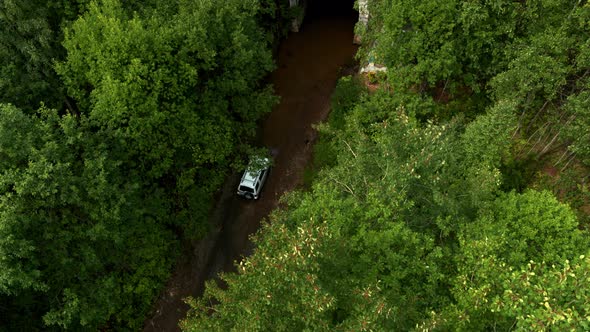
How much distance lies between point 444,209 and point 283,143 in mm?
20029

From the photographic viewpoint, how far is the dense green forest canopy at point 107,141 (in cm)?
1711

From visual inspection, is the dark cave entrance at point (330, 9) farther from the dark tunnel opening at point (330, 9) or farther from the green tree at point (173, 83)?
the green tree at point (173, 83)

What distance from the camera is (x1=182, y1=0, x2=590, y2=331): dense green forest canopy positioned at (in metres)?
11.3

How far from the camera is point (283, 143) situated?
112ft

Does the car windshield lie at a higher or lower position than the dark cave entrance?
lower

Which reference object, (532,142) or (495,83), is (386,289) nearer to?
(495,83)

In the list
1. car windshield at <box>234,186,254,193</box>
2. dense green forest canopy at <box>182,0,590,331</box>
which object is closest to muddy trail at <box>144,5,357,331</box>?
car windshield at <box>234,186,254,193</box>

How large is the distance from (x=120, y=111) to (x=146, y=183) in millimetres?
4823

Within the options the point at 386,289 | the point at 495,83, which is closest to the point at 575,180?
the point at 495,83

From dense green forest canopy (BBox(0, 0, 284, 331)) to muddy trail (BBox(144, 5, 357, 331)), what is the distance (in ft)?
8.45

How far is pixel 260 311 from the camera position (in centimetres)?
1145

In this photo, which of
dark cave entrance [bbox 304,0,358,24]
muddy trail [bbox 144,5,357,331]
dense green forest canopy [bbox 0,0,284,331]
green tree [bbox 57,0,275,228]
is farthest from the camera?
dark cave entrance [bbox 304,0,358,24]

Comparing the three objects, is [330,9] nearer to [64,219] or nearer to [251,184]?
[251,184]

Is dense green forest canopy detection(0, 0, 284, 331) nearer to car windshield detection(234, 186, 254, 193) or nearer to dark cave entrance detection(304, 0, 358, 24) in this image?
car windshield detection(234, 186, 254, 193)
